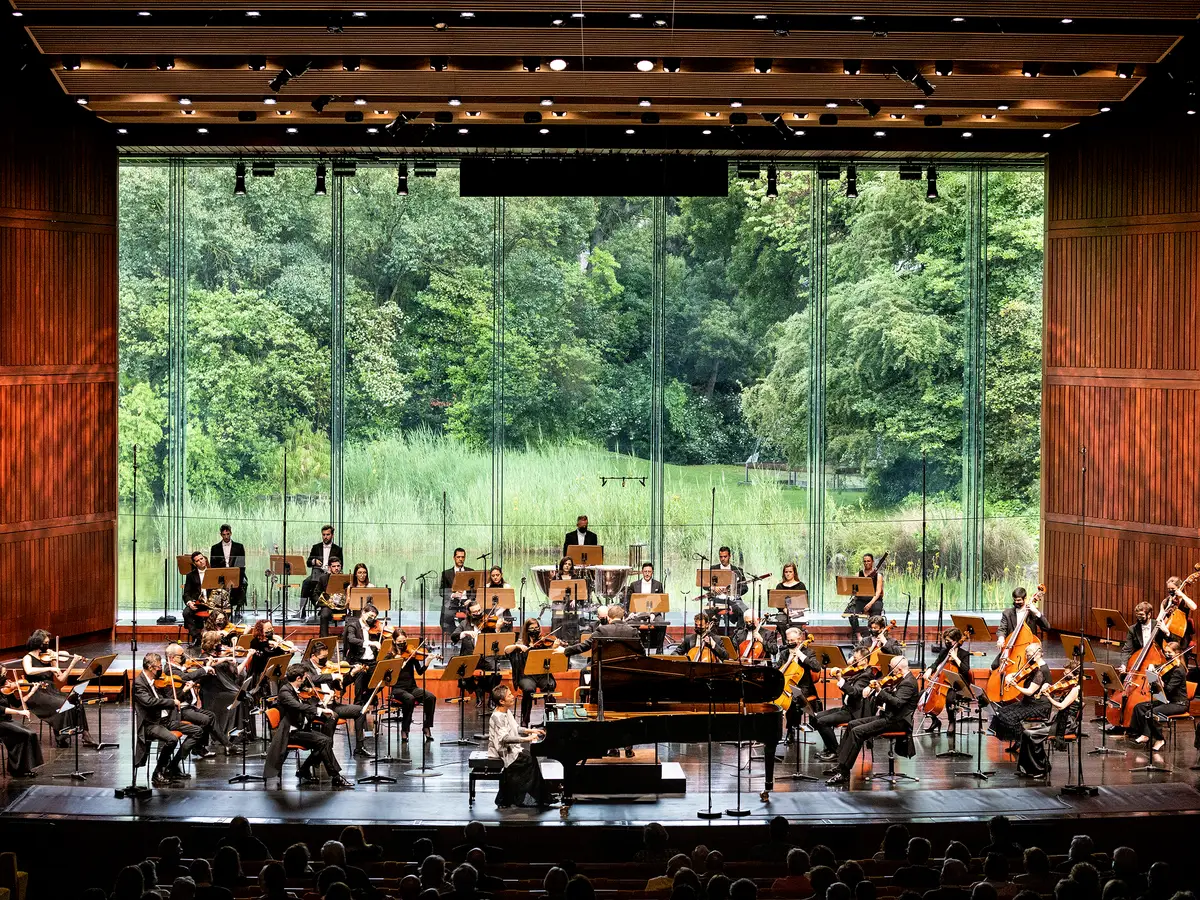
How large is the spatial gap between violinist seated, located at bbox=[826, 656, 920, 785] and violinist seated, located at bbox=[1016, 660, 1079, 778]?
1.08 metres

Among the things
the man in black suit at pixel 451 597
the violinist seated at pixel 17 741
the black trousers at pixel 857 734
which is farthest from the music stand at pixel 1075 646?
the violinist seated at pixel 17 741

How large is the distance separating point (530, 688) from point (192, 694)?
3209mm

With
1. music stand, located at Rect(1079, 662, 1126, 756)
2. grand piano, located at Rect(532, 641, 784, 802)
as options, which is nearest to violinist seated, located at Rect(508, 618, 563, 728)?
grand piano, located at Rect(532, 641, 784, 802)

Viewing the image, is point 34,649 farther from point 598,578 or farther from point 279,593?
point 598,578

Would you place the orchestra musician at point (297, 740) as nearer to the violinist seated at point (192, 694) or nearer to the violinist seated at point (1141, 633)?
the violinist seated at point (192, 694)

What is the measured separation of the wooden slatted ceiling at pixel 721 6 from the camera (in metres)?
13.1

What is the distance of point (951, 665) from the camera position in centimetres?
1427

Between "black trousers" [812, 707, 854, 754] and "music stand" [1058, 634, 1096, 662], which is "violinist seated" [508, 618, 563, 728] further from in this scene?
"music stand" [1058, 634, 1096, 662]

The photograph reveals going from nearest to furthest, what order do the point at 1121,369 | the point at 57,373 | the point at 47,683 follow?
the point at 47,683, the point at 57,373, the point at 1121,369

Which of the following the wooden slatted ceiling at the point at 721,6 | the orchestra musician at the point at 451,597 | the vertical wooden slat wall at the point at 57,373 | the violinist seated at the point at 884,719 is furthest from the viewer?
the vertical wooden slat wall at the point at 57,373

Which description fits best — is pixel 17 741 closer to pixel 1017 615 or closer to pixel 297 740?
pixel 297 740

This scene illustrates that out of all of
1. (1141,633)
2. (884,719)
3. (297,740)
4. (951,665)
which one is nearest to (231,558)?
(297,740)

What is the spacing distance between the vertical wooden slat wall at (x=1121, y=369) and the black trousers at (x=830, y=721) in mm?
5320

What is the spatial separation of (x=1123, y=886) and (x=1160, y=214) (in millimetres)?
11534
